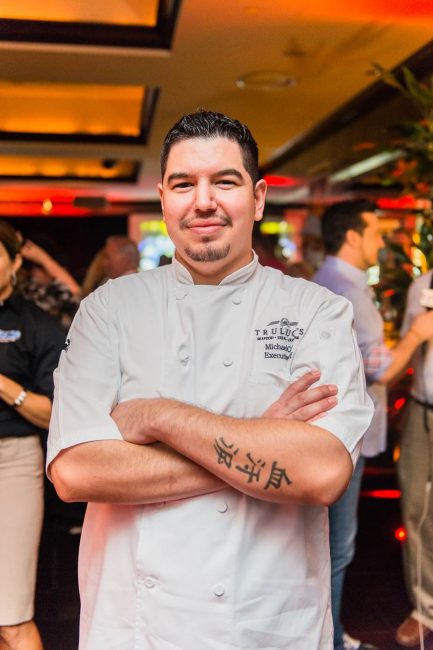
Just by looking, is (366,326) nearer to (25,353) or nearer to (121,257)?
(25,353)

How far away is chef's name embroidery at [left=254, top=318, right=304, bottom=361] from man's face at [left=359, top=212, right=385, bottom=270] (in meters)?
1.74

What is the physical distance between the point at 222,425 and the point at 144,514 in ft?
0.79

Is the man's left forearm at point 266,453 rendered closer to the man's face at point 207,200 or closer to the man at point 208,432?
the man at point 208,432

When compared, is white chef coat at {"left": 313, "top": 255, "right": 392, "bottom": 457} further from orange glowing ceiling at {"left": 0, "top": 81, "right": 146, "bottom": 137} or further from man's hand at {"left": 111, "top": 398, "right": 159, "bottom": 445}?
orange glowing ceiling at {"left": 0, "top": 81, "right": 146, "bottom": 137}

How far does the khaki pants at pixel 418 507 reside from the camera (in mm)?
3293

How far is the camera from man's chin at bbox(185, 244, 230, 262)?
149cm

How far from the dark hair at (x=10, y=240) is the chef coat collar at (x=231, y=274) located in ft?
3.95

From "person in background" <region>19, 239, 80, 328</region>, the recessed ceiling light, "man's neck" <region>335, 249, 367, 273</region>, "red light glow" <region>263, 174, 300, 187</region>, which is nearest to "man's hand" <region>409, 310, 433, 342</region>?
"man's neck" <region>335, 249, 367, 273</region>

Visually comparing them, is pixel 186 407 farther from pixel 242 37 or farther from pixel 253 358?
pixel 242 37

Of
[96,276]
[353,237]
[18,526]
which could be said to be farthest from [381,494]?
[18,526]

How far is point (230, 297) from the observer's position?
61.9 inches

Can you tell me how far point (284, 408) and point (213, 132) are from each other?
0.53 meters

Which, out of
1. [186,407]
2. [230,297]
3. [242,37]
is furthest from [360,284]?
[242,37]

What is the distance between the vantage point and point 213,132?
149 cm
